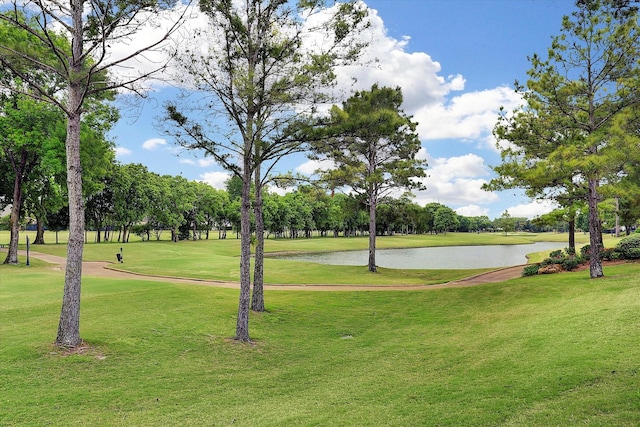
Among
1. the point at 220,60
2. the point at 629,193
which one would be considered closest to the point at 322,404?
the point at 220,60

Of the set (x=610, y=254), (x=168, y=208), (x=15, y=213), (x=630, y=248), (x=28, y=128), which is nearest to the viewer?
(x=630, y=248)

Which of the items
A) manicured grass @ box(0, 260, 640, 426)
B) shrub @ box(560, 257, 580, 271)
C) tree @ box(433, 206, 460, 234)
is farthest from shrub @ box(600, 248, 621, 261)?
tree @ box(433, 206, 460, 234)

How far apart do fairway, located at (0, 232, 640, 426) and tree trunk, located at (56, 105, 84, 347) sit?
0.57 meters

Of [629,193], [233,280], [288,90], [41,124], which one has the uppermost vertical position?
[41,124]

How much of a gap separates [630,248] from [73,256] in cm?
2741

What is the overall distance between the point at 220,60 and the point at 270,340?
315 inches

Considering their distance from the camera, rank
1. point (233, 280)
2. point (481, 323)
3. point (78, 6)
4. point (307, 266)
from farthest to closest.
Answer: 1. point (307, 266)
2. point (233, 280)
3. point (481, 323)
4. point (78, 6)

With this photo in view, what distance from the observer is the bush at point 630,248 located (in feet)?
73.9

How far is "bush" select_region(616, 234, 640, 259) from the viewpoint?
22.5m

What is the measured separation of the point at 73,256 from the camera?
892cm

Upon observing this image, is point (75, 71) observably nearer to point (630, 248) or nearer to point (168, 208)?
point (630, 248)

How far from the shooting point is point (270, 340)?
11117mm

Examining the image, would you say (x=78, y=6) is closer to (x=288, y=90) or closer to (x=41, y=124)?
(x=288, y=90)

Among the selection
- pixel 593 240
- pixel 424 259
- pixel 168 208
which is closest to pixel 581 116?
pixel 593 240
